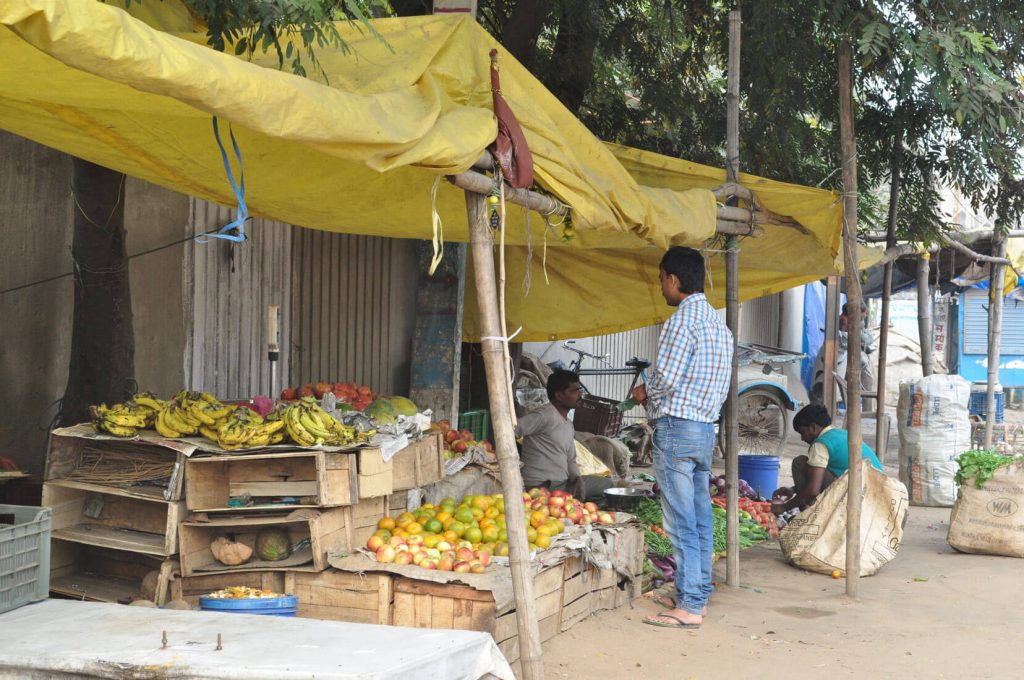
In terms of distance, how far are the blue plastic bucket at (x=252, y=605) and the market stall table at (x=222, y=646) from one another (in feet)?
1.77

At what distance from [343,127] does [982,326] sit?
73.3 ft

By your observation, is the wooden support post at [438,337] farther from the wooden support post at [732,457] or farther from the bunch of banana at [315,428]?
the bunch of banana at [315,428]

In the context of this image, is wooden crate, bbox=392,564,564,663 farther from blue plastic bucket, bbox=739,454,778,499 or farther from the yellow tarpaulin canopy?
blue plastic bucket, bbox=739,454,778,499

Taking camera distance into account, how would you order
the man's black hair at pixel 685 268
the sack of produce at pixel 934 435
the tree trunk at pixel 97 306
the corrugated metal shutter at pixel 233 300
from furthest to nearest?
1. the sack of produce at pixel 934 435
2. the corrugated metal shutter at pixel 233 300
3. the tree trunk at pixel 97 306
4. the man's black hair at pixel 685 268

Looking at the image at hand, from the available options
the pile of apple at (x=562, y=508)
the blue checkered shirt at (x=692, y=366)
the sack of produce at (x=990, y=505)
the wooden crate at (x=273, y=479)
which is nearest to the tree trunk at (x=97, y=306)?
the wooden crate at (x=273, y=479)

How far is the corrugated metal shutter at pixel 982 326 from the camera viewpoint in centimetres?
2228

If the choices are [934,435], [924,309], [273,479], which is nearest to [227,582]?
[273,479]

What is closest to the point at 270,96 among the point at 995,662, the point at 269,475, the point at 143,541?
the point at 269,475

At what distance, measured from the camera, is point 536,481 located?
716 cm

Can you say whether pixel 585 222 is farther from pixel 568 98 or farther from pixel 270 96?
pixel 568 98

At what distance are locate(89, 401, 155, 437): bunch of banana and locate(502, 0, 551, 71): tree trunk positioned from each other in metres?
4.02

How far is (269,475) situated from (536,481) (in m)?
2.62

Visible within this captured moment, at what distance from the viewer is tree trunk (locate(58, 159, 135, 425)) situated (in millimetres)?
5809

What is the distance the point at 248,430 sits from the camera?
477 cm
